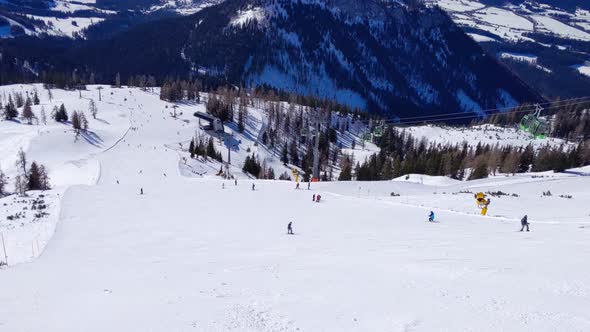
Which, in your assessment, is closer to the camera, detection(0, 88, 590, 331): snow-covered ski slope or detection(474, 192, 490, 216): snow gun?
detection(0, 88, 590, 331): snow-covered ski slope

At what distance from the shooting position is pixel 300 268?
18.3 m

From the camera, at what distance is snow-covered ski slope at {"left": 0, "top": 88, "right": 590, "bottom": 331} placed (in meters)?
12.8

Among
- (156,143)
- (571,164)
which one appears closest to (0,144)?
(156,143)

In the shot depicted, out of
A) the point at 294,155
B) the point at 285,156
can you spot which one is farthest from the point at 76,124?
the point at 294,155

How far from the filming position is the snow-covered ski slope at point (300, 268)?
12.8 metres

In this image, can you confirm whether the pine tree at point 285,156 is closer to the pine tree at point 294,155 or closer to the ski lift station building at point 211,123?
the pine tree at point 294,155

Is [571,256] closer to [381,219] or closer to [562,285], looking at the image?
[562,285]

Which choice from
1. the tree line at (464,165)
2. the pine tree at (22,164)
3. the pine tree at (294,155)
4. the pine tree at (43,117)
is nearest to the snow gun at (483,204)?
the tree line at (464,165)

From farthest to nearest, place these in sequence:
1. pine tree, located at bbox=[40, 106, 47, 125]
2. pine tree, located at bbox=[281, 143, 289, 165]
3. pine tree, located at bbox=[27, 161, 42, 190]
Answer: pine tree, located at bbox=[281, 143, 289, 165]
pine tree, located at bbox=[40, 106, 47, 125]
pine tree, located at bbox=[27, 161, 42, 190]

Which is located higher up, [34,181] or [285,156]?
[285,156]

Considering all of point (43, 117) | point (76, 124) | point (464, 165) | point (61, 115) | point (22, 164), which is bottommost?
point (22, 164)

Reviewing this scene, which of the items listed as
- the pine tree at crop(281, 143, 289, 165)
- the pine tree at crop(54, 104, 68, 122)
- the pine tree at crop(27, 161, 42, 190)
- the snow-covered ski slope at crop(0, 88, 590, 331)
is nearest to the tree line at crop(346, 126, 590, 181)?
the pine tree at crop(281, 143, 289, 165)

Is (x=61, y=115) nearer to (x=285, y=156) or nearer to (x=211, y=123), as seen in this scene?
(x=211, y=123)

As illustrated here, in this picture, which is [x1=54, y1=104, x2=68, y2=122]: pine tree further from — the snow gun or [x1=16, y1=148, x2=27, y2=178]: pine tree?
the snow gun
